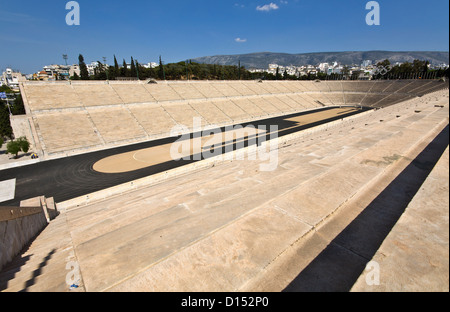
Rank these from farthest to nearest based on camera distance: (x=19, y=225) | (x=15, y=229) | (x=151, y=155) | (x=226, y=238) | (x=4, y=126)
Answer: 1. (x=4, y=126)
2. (x=151, y=155)
3. (x=19, y=225)
4. (x=15, y=229)
5. (x=226, y=238)

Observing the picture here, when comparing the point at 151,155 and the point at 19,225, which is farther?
the point at 151,155

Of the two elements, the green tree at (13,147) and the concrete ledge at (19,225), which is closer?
the concrete ledge at (19,225)

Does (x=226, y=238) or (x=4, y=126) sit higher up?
(x=4, y=126)

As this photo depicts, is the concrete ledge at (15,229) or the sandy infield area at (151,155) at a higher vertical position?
the concrete ledge at (15,229)

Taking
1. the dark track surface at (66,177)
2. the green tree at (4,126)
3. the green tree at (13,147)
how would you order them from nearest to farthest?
the dark track surface at (66,177) < the green tree at (13,147) < the green tree at (4,126)

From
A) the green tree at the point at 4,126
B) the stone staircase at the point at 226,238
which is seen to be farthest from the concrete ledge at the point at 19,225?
the green tree at the point at 4,126

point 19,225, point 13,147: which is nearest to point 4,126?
point 13,147

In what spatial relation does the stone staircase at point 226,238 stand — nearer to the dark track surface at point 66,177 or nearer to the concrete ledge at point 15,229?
the concrete ledge at point 15,229

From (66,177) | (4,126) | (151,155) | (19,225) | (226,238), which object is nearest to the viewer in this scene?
(226,238)

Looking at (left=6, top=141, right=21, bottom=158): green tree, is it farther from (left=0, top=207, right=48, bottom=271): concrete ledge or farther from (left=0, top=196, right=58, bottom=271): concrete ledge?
(left=0, top=207, right=48, bottom=271): concrete ledge

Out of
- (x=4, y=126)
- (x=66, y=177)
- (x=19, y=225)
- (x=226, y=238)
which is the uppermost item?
(x=4, y=126)

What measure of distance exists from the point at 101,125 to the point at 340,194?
33.1 m

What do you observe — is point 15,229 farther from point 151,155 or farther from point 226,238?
point 151,155

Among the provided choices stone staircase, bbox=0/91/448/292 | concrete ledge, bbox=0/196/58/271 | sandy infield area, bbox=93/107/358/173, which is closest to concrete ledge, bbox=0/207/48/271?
concrete ledge, bbox=0/196/58/271
